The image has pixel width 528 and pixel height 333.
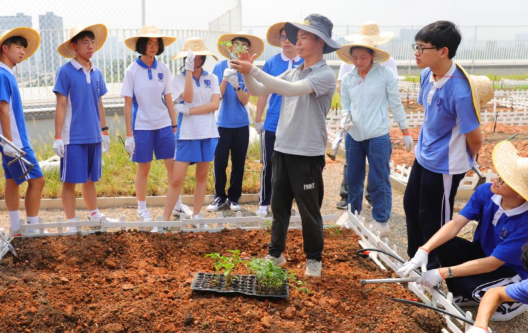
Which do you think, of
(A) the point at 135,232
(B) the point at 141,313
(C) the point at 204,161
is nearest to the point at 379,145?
(C) the point at 204,161

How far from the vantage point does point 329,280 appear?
373cm

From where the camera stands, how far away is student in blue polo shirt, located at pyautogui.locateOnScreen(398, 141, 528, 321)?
10.5 feet

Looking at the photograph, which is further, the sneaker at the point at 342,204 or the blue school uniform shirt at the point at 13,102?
the sneaker at the point at 342,204

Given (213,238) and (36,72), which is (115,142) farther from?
(213,238)

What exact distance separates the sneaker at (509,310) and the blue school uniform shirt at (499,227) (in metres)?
0.21

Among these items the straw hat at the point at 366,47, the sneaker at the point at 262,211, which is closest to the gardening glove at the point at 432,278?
the straw hat at the point at 366,47

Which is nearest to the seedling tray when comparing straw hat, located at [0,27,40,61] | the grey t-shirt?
the grey t-shirt

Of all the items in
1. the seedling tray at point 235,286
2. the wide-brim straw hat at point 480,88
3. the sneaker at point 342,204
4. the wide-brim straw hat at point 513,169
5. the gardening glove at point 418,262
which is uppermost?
the wide-brim straw hat at point 480,88

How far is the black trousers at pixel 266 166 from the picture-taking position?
5504 millimetres

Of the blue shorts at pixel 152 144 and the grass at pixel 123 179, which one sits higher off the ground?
the blue shorts at pixel 152 144

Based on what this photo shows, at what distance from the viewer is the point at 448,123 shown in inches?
143

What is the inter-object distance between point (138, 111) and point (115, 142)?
3762mm

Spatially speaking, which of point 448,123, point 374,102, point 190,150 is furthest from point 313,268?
point 374,102

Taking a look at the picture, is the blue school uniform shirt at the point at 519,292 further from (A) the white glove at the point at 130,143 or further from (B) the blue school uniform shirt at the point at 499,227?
(A) the white glove at the point at 130,143
